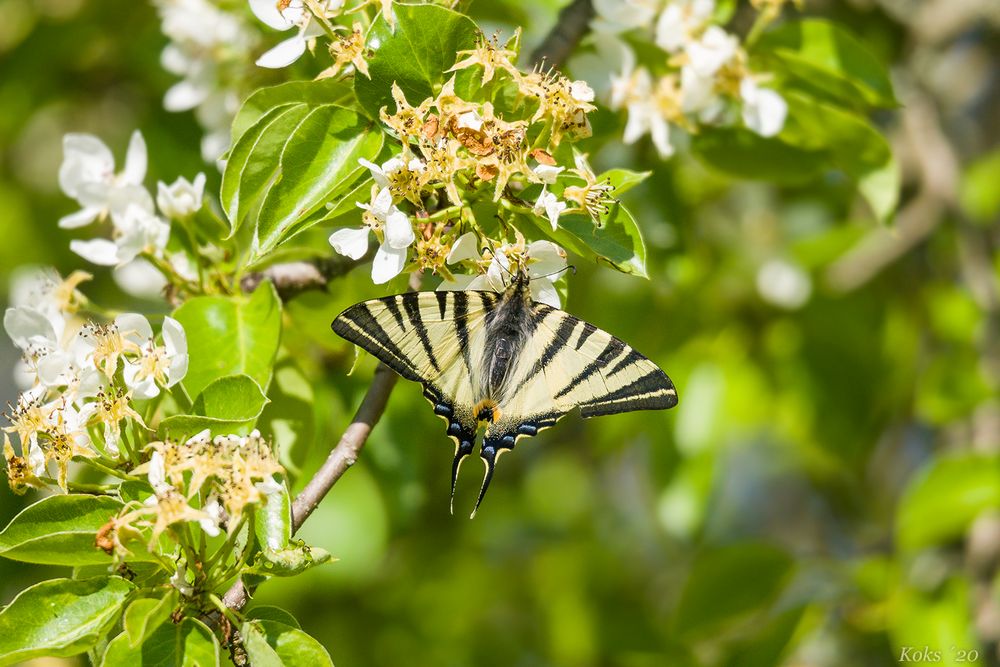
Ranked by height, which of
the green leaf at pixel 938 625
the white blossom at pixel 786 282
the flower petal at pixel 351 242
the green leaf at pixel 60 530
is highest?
the flower petal at pixel 351 242

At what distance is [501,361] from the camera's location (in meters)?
1.57

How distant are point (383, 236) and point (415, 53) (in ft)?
0.79

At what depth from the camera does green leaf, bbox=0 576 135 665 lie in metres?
1.22

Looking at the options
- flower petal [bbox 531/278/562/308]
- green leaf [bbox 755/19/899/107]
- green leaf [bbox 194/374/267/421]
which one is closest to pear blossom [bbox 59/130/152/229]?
green leaf [bbox 194/374/267/421]

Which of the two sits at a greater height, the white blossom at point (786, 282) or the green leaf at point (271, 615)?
the green leaf at point (271, 615)

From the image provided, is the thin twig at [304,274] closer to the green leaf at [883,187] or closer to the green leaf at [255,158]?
the green leaf at [255,158]

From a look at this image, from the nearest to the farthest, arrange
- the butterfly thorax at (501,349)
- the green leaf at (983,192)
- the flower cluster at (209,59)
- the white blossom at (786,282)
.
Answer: the butterfly thorax at (501,349) → the flower cluster at (209,59) → the white blossom at (786,282) → the green leaf at (983,192)

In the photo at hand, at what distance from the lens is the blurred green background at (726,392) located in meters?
2.19

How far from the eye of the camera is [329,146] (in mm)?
1340

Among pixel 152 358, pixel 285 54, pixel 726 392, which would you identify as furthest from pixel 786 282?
pixel 152 358

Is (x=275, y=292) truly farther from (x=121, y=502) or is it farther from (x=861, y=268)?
(x=861, y=268)

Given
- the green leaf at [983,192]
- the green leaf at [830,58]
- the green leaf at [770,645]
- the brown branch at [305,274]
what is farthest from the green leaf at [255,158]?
the green leaf at [983,192]

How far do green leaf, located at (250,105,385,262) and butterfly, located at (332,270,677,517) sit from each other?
145 millimetres

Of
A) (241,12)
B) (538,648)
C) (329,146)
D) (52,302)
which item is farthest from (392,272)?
(538,648)
